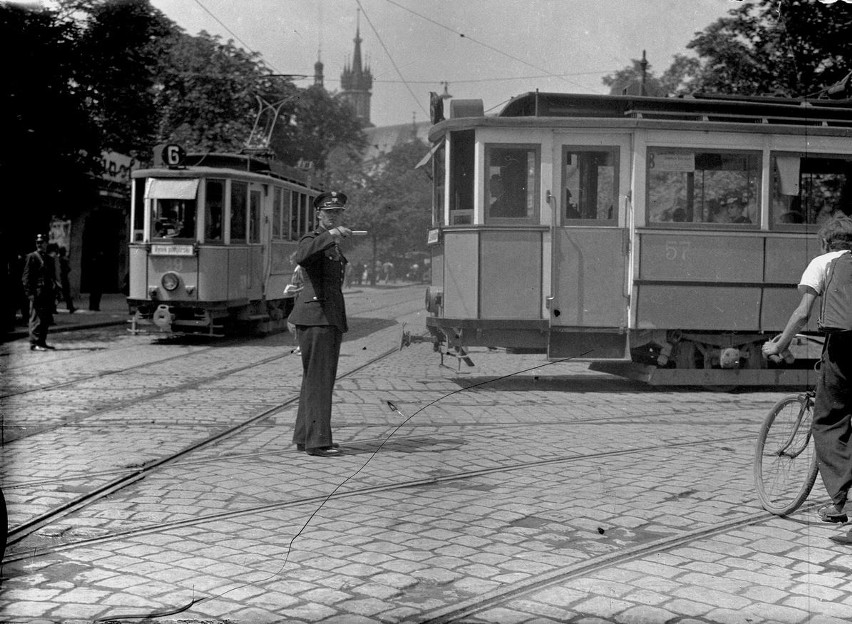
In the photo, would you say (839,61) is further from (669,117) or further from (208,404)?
(208,404)

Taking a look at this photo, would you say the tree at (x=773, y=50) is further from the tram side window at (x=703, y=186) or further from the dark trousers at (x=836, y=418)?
the dark trousers at (x=836, y=418)

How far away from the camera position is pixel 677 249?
38.0 feet

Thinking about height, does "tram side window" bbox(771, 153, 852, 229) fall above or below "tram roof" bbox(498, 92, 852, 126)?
below

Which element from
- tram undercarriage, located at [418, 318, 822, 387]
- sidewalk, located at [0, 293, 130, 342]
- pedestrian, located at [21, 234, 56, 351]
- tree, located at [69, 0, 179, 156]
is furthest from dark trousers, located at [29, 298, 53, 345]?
tram undercarriage, located at [418, 318, 822, 387]

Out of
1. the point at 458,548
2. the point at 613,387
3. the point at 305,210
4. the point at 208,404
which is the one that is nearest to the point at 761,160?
the point at 613,387

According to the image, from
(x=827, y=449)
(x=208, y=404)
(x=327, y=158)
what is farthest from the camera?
(x=327, y=158)

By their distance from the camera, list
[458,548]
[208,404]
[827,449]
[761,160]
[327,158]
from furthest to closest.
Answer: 1. [327,158]
2. [761,160]
3. [208,404]
4. [827,449]
5. [458,548]

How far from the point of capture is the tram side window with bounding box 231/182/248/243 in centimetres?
1750

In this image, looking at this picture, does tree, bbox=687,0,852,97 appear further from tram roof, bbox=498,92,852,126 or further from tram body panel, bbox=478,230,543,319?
tram body panel, bbox=478,230,543,319

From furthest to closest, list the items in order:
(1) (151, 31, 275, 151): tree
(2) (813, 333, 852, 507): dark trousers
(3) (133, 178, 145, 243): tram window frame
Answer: (3) (133, 178, 145, 243): tram window frame
(1) (151, 31, 275, 151): tree
(2) (813, 333, 852, 507): dark trousers

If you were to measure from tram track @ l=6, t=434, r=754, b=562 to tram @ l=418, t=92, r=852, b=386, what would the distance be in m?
3.30

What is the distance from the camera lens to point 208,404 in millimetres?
9766

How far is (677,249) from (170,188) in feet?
31.4

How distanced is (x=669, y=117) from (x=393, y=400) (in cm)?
507
